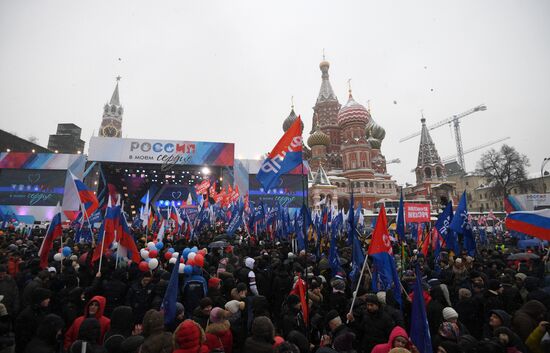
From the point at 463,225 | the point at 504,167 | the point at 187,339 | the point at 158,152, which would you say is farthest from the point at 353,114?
the point at 187,339

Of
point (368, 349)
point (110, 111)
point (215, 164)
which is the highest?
point (110, 111)

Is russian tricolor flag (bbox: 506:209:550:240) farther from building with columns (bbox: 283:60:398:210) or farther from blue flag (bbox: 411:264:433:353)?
building with columns (bbox: 283:60:398:210)

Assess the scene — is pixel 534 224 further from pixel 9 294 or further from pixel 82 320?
pixel 9 294

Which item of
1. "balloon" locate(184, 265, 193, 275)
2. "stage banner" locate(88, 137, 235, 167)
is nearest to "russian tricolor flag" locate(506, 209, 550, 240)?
"balloon" locate(184, 265, 193, 275)

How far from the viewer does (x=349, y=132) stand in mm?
57688

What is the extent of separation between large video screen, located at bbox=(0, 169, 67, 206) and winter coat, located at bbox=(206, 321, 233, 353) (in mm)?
40697

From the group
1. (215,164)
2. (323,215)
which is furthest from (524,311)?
(215,164)

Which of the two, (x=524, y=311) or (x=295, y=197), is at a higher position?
(x=295, y=197)

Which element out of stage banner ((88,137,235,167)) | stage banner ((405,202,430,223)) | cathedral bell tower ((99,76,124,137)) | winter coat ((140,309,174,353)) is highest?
cathedral bell tower ((99,76,124,137))

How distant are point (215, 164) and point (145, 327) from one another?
32928 mm

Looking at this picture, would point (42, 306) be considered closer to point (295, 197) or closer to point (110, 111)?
point (295, 197)

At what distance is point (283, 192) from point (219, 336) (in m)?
35.1

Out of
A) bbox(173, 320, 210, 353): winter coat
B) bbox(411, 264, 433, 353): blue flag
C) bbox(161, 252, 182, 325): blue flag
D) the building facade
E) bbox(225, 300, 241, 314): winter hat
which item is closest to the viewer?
bbox(173, 320, 210, 353): winter coat

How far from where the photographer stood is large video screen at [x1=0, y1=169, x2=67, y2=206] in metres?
35.8
